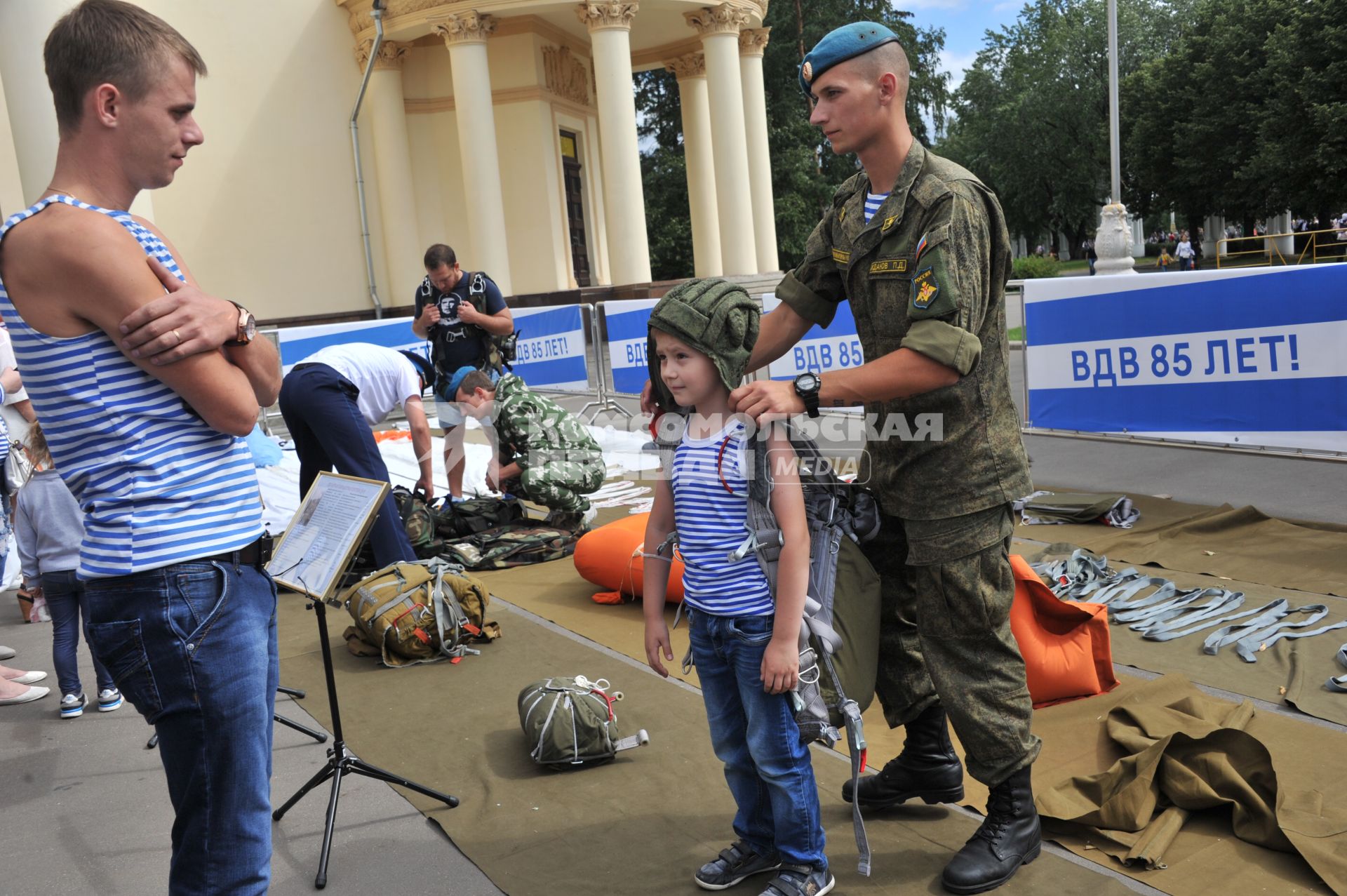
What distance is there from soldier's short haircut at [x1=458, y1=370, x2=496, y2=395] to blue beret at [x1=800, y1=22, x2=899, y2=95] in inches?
202

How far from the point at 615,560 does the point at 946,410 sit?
3.44 m

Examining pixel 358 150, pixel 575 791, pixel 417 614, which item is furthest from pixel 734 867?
pixel 358 150

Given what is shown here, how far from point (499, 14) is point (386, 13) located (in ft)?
7.42

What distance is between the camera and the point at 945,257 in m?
2.68

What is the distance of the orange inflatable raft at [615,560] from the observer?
5973 millimetres

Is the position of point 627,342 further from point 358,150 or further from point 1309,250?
point 1309,250

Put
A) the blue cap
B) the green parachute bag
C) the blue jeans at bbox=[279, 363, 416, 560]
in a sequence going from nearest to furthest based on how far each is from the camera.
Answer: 1. the green parachute bag
2. the blue jeans at bbox=[279, 363, 416, 560]
3. the blue cap

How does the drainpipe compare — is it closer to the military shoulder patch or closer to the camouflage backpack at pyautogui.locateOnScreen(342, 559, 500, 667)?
the camouflage backpack at pyautogui.locateOnScreen(342, 559, 500, 667)

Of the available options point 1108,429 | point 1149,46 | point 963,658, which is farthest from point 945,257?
point 1149,46

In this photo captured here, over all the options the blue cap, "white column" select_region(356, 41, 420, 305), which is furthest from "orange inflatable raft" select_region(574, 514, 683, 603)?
"white column" select_region(356, 41, 420, 305)

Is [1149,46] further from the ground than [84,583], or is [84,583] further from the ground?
[1149,46]

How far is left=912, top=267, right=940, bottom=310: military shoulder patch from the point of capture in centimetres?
266

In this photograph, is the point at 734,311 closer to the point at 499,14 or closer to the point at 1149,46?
the point at 499,14

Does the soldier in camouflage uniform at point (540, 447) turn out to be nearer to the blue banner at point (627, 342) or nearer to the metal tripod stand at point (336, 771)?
Result: the metal tripod stand at point (336, 771)
